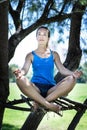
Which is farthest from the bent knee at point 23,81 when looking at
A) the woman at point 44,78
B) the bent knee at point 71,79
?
the bent knee at point 71,79

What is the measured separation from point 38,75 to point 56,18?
2.13m

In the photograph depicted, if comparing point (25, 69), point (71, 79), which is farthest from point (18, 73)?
point (71, 79)

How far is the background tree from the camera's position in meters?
5.42

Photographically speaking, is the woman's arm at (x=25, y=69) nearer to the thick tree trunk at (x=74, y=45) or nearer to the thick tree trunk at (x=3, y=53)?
the thick tree trunk at (x=3, y=53)

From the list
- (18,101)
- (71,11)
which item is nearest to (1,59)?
(18,101)

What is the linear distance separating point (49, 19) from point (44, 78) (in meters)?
2.07

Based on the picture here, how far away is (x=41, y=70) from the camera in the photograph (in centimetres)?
390

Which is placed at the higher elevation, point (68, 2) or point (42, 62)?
point (68, 2)

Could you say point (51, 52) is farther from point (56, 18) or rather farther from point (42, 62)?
point (56, 18)

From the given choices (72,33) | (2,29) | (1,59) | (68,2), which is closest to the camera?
(2,29)

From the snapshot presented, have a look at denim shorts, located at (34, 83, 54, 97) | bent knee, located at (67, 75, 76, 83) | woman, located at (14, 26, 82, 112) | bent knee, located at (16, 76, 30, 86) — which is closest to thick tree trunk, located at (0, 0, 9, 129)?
woman, located at (14, 26, 82, 112)

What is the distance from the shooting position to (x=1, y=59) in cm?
451

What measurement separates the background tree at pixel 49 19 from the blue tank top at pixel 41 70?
1.41 m

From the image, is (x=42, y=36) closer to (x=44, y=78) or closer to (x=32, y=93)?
(x=44, y=78)
